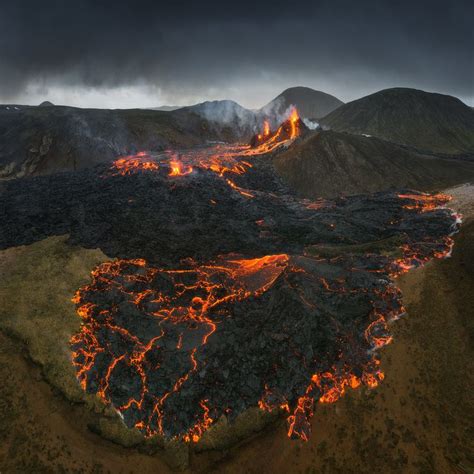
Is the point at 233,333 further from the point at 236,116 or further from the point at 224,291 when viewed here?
the point at 236,116

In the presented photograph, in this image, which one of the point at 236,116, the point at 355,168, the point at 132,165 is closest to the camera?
the point at 132,165

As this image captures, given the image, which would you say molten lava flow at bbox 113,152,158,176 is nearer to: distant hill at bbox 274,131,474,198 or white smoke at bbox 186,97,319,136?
distant hill at bbox 274,131,474,198

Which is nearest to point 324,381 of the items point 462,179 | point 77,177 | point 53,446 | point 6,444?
point 53,446

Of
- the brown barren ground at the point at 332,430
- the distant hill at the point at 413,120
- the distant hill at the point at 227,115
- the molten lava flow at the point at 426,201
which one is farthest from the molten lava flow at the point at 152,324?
the distant hill at the point at 413,120

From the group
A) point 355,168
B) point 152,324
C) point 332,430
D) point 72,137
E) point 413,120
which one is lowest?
point 332,430

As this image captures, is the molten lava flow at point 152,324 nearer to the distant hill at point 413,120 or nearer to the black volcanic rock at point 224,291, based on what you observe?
the black volcanic rock at point 224,291

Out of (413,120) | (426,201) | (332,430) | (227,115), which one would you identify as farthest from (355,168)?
(413,120)
